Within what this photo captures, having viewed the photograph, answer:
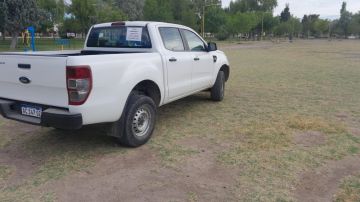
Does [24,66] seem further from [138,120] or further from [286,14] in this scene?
[286,14]

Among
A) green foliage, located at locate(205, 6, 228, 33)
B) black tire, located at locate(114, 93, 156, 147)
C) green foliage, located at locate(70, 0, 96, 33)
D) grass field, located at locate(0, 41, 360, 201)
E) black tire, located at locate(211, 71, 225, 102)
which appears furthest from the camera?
green foliage, located at locate(205, 6, 228, 33)

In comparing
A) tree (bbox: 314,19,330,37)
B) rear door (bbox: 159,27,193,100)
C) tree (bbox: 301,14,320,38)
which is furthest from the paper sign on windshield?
tree (bbox: 301,14,320,38)

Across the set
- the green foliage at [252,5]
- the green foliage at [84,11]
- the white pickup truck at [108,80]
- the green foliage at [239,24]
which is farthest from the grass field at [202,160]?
the green foliage at [252,5]

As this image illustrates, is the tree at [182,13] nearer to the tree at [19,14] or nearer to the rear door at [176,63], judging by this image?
the tree at [19,14]

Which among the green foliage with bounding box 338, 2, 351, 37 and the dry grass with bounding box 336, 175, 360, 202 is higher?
the green foliage with bounding box 338, 2, 351, 37

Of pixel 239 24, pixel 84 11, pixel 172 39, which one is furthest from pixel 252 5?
pixel 172 39

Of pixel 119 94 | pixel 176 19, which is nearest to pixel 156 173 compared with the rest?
pixel 119 94

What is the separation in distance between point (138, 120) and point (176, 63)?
125 cm

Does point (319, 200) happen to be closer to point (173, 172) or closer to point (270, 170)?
point (270, 170)

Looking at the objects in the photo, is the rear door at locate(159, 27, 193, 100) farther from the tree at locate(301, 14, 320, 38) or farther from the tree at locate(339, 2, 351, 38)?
the tree at locate(301, 14, 320, 38)

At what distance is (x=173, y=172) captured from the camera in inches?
158

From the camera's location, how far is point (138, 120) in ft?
15.9

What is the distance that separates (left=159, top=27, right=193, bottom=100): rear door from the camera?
544 centimetres

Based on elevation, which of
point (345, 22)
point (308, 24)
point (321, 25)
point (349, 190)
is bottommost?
point (349, 190)
